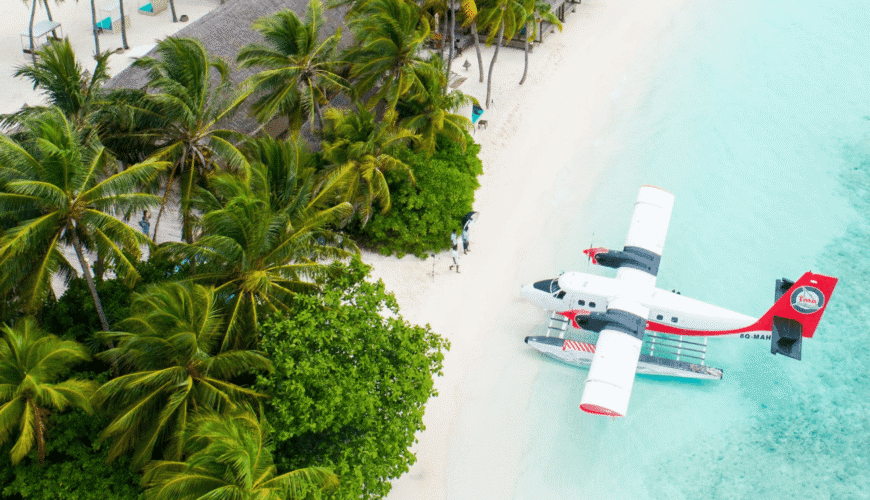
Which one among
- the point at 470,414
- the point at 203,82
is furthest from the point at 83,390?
the point at 470,414

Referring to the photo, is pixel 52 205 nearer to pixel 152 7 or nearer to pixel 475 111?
pixel 475 111

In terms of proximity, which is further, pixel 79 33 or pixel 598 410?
pixel 79 33

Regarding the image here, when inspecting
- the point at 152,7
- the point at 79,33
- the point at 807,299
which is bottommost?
the point at 807,299

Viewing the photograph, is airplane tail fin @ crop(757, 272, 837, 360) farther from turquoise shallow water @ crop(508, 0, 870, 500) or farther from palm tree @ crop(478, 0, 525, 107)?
palm tree @ crop(478, 0, 525, 107)

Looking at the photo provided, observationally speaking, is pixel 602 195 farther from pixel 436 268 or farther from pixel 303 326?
pixel 303 326

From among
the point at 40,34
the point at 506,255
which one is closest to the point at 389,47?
the point at 506,255

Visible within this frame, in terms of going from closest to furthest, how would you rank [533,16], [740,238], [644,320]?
[644,320]
[740,238]
[533,16]

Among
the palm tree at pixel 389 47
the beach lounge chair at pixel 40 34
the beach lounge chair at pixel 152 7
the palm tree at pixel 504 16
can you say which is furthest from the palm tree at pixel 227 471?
the beach lounge chair at pixel 152 7
